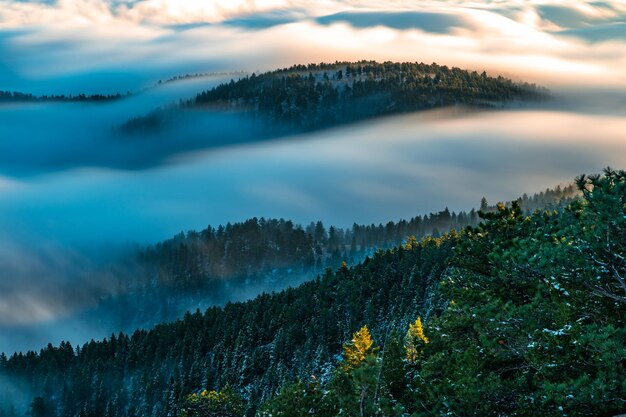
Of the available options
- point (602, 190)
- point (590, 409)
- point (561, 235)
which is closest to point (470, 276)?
point (561, 235)

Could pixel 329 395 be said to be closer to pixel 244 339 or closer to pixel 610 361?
pixel 610 361

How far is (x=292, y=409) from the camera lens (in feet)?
145

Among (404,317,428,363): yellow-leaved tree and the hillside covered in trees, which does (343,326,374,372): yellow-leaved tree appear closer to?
the hillside covered in trees

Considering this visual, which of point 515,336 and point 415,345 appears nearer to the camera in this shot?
point 515,336

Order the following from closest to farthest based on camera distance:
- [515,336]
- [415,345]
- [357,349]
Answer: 1. [515,336]
2. [415,345]
3. [357,349]

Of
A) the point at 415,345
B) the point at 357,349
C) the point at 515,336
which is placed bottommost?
the point at 357,349

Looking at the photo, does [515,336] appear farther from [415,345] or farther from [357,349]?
[357,349]

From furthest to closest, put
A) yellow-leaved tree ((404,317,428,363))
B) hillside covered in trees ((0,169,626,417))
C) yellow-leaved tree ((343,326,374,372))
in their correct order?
yellow-leaved tree ((343,326,374,372)) < yellow-leaved tree ((404,317,428,363)) < hillside covered in trees ((0,169,626,417))

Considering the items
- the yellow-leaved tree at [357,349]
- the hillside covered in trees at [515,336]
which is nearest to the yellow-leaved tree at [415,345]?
the hillside covered in trees at [515,336]

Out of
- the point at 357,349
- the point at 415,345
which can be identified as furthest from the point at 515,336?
the point at 357,349

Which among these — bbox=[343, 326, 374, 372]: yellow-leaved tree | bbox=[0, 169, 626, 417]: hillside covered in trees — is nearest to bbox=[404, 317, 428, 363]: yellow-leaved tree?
bbox=[0, 169, 626, 417]: hillside covered in trees

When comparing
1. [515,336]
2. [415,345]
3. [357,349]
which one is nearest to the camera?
[515,336]

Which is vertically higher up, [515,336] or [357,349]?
[515,336]

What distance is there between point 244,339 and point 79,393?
45.8 meters
